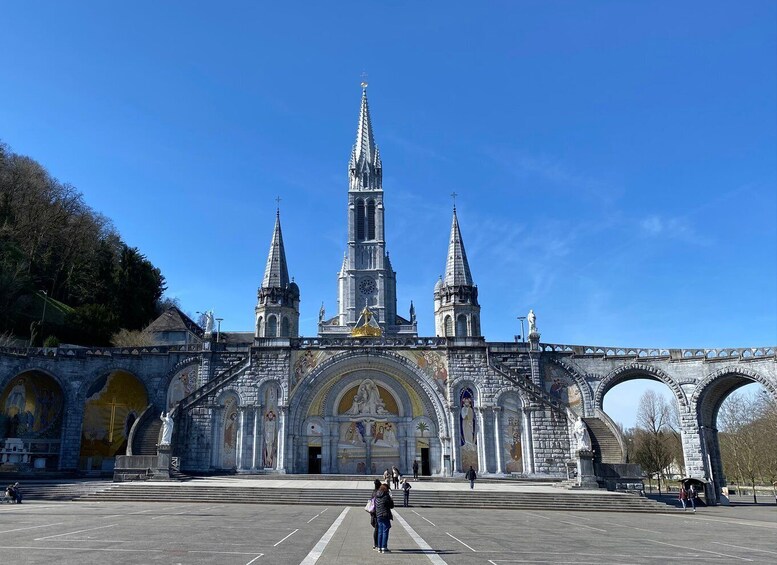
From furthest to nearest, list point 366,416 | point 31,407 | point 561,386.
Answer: point 561,386, point 31,407, point 366,416

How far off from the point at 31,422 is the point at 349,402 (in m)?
19.7

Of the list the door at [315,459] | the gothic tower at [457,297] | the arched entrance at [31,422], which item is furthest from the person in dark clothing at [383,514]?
the gothic tower at [457,297]

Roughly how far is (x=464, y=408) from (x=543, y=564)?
25.5m

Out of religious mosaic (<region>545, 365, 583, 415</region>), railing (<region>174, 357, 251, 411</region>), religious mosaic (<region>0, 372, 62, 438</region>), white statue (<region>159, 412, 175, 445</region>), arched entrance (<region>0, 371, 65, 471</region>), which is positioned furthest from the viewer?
religious mosaic (<region>545, 365, 583, 415</region>)

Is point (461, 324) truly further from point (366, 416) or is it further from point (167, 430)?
point (167, 430)

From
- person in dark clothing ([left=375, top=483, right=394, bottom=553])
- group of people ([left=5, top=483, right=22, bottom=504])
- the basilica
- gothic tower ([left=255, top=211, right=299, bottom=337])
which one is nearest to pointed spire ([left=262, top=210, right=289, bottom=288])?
gothic tower ([left=255, top=211, right=299, bottom=337])

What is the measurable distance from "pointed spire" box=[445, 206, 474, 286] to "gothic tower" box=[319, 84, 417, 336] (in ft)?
83.6

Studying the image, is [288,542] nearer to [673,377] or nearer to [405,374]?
[405,374]

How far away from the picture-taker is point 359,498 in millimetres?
24391

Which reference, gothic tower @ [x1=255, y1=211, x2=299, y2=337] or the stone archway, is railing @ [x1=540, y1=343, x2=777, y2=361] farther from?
gothic tower @ [x1=255, y1=211, x2=299, y2=337]

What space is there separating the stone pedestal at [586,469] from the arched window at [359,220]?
54451 mm

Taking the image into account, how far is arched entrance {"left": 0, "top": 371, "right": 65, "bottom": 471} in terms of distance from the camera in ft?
117

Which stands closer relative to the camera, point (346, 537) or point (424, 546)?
point (424, 546)

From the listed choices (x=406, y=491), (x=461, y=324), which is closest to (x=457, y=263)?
(x=461, y=324)
